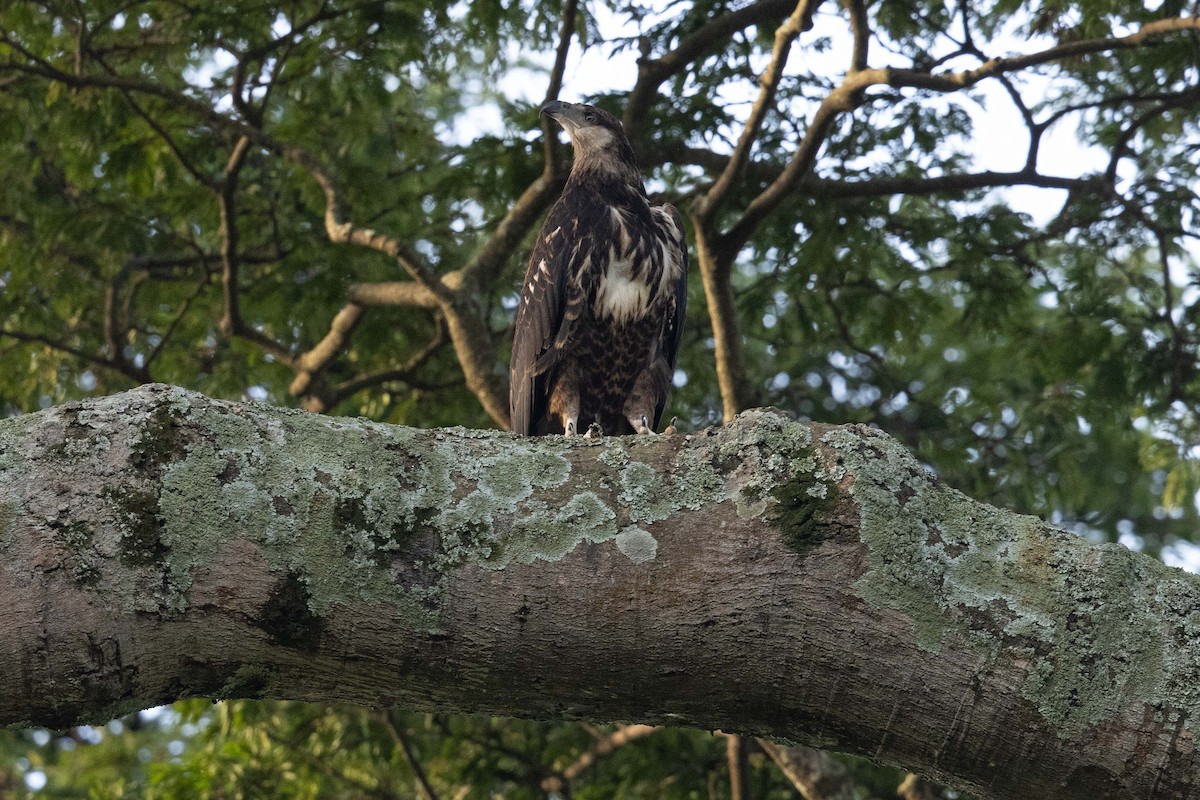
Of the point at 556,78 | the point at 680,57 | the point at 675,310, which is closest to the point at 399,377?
the point at 556,78

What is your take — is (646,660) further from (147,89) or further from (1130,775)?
(147,89)

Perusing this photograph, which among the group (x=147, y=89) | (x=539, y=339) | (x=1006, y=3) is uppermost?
(x=1006, y=3)

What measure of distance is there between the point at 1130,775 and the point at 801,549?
23.6 inches

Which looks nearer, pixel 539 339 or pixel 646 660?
pixel 646 660

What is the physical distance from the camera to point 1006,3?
5.93 m

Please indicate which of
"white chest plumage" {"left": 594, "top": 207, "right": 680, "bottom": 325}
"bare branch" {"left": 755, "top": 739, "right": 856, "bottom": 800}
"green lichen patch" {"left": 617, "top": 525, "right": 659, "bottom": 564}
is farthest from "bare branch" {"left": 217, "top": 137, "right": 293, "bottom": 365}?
"green lichen patch" {"left": 617, "top": 525, "right": 659, "bottom": 564}

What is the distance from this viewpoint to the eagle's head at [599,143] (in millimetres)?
5309

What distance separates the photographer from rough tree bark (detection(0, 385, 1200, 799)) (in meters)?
1.95

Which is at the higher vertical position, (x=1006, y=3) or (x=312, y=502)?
(x=1006, y=3)

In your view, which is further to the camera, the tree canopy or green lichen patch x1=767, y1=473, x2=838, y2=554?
the tree canopy

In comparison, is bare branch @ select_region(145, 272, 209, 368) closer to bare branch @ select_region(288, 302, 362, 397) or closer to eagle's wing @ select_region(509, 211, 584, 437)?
Answer: bare branch @ select_region(288, 302, 362, 397)

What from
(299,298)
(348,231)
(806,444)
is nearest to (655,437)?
(806,444)

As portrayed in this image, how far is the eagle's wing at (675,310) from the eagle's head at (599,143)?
256mm

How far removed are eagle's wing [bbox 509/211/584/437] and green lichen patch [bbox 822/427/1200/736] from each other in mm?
2865
